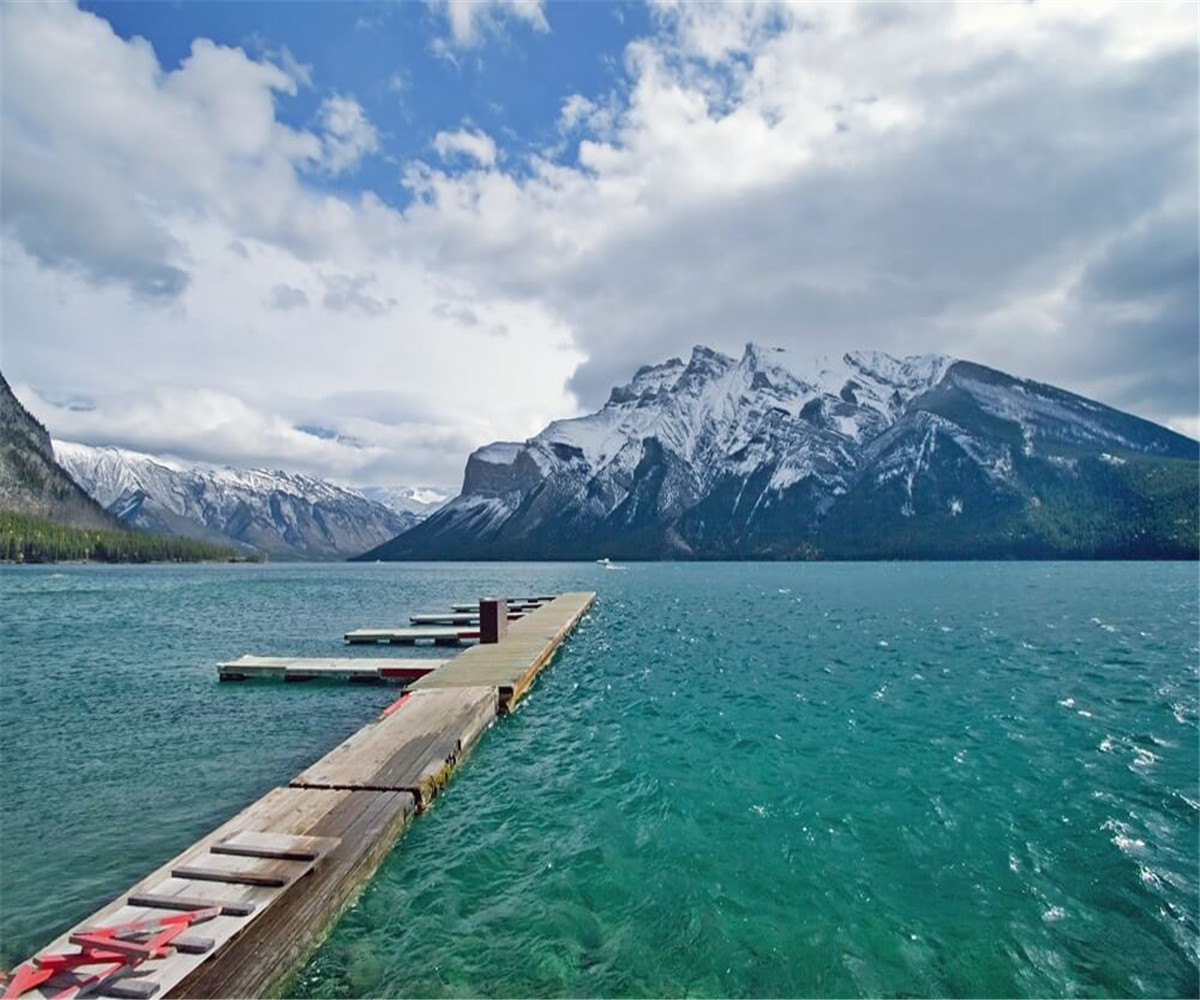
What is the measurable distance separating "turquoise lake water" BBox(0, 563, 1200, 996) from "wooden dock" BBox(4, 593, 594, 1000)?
615 millimetres

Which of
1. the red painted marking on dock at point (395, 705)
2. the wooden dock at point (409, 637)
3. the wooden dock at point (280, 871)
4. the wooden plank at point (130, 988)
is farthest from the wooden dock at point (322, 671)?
the wooden plank at point (130, 988)

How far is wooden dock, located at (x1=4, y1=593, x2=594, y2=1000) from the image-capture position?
9141 mm

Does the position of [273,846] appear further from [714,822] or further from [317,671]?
[317,671]

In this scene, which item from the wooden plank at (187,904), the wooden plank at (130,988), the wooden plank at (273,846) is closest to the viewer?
the wooden plank at (130,988)

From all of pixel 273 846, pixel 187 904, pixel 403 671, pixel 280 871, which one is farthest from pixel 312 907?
pixel 403 671

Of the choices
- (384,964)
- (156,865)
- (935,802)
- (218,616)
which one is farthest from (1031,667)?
(218,616)

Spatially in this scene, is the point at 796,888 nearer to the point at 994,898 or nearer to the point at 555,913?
the point at 994,898

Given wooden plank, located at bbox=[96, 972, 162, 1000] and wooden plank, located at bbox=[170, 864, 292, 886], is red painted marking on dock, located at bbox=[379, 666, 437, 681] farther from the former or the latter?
wooden plank, located at bbox=[96, 972, 162, 1000]

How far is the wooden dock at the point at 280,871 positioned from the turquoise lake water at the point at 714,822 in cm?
61

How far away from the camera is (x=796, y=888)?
43.0ft

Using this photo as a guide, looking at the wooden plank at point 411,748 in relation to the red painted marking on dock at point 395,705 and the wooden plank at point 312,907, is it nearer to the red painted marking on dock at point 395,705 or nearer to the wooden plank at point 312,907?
the red painted marking on dock at point 395,705

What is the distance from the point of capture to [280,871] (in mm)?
11688

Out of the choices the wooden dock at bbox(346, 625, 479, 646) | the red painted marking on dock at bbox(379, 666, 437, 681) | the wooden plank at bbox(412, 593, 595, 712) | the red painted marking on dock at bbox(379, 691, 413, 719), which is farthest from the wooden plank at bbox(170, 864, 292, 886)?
the wooden dock at bbox(346, 625, 479, 646)

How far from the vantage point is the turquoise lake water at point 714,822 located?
10930 mm
